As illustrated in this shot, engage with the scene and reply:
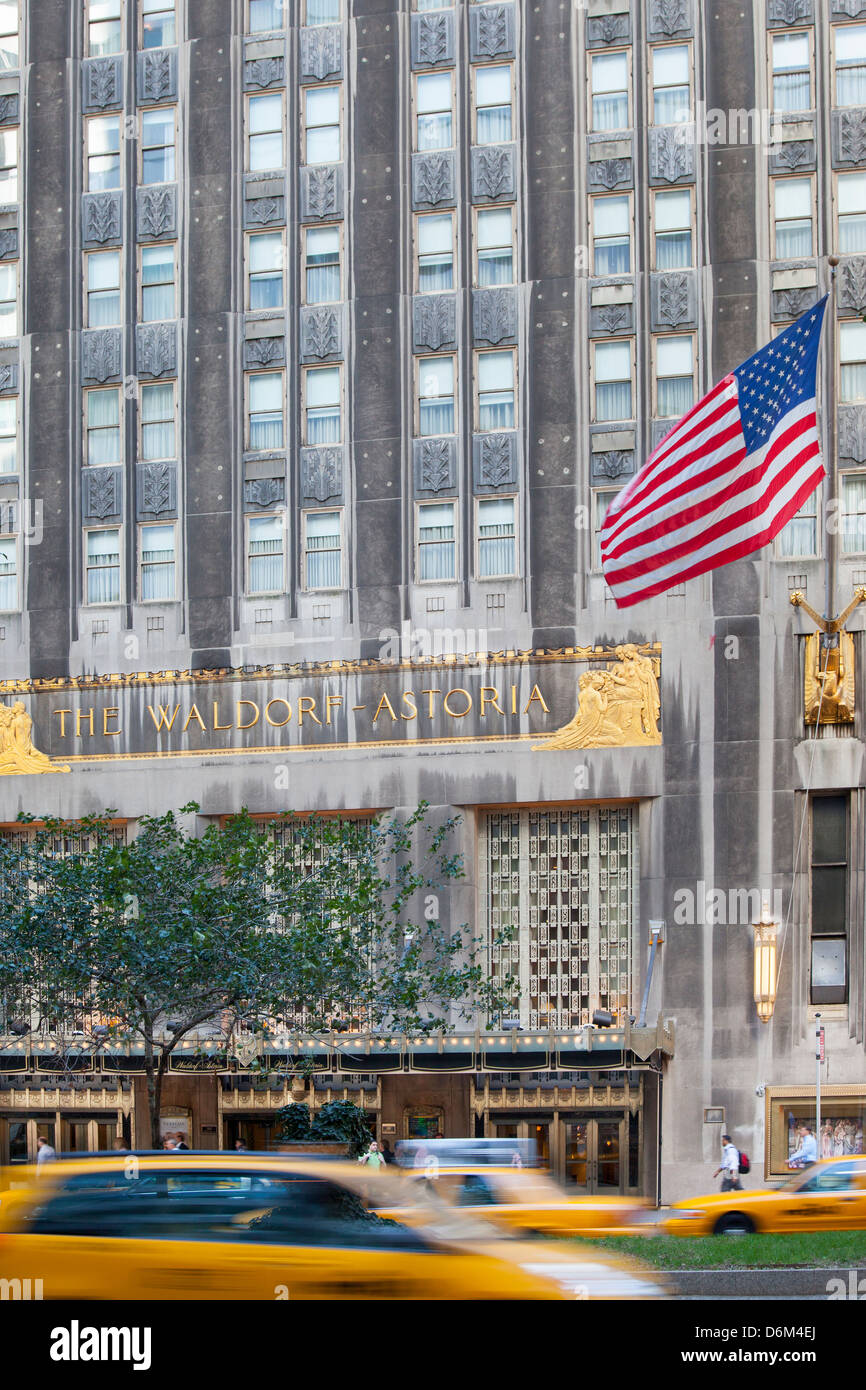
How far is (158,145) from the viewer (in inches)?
1997

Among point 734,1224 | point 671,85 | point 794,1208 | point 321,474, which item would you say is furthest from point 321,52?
point 794,1208

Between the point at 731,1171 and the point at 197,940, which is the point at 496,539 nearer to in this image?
the point at 197,940

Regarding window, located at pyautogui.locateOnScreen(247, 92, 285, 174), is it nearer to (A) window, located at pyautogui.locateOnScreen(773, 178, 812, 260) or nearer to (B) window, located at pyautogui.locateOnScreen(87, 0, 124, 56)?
(B) window, located at pyautogui.locateOnScreen(87, 0, 124, 56)

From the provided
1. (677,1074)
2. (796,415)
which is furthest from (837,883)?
(796,415)

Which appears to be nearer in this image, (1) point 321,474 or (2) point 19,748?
(1) point 321,474

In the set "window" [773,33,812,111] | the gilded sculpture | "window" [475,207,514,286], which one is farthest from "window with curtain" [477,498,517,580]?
"window" [773,33,812,111]

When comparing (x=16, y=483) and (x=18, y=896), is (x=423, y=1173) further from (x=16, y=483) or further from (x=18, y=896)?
(x=16, y=483)

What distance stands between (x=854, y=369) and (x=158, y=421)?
1834cm

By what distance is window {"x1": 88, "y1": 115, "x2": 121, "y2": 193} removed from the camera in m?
51.0

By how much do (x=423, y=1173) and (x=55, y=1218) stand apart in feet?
24.1

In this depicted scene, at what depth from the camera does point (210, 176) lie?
50.0 metres

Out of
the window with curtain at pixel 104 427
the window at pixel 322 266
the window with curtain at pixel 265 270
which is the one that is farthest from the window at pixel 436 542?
the window with curtain at pixel 104 427

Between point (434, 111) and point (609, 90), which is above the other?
point (609, 90)

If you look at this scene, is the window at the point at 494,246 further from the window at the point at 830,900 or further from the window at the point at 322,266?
the window at the point at 830,900
